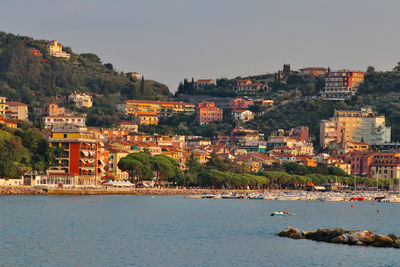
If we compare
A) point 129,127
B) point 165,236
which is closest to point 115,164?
point 129,127

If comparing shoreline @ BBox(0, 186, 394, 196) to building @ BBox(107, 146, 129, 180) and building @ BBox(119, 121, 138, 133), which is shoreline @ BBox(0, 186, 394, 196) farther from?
building @ BBox(119, 121, 138, 133)

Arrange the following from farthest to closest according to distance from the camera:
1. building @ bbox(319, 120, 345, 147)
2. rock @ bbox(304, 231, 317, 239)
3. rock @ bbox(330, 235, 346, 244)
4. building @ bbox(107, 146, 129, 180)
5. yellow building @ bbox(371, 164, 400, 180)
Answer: building @ bbox(319, 120, 345, 147) < yellow building @ bbox(371, 164, 400, 180) < building @ bbox(107, 146, 129, 180) < rock @ bbox(304, 231, 317, 239) < rock @ bbox(330, 235, 346, 244)

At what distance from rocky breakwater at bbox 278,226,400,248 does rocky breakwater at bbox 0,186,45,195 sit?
5125cm

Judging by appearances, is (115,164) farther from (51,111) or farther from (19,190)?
(51,111)

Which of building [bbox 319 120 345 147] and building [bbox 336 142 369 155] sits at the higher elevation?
building [bbox 319 120 345 147]

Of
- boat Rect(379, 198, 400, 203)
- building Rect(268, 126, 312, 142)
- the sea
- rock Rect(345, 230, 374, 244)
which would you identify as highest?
building Rect(268, 126, 312, 142)

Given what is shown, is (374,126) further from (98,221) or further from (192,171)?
(98,221)

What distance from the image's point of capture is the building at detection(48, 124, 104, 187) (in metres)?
110

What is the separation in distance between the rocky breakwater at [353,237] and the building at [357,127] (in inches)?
5613

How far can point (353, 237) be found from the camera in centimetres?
5081

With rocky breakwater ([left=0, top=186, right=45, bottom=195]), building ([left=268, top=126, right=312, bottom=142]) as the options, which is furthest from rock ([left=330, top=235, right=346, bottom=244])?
building ([left=268, top=126, right=312, bottom=142])

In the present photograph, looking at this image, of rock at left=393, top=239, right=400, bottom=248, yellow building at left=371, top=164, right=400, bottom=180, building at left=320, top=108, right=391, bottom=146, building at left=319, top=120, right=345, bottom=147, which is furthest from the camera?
building at left=320, top=108, right=391, bottom=146

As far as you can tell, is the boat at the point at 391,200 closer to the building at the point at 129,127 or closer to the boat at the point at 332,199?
the boat at the point at 332,199

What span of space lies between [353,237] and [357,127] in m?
151
